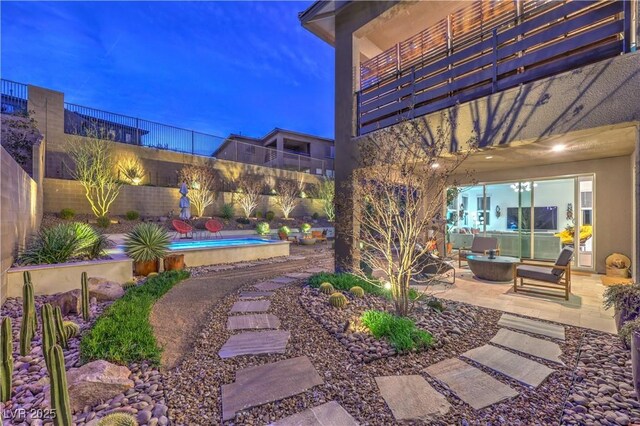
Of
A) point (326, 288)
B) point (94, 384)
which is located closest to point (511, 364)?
Result: point (326, 288)

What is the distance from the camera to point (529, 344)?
342cm

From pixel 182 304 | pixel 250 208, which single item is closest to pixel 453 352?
pixel 182 304

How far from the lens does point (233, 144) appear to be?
20922mm

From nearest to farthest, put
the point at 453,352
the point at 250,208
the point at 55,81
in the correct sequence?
the point at 453,352, the point at 250,208, the point at 55,81

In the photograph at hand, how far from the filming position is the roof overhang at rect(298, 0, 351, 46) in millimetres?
6434

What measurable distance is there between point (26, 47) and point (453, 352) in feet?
128

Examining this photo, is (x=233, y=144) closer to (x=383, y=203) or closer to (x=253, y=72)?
(x=383, y=203)

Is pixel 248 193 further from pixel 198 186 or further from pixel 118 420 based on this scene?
pixel 118 420

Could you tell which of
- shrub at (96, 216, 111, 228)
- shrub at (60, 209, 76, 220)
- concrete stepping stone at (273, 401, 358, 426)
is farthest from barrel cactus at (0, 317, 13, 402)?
shrub at (60, 209, 76, 220)

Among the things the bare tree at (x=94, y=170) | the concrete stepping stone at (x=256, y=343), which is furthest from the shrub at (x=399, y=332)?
the bare tree at (x=94, y=170)

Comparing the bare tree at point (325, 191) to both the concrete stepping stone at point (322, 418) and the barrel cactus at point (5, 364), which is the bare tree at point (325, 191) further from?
the barrel cactus at point (5, 364)

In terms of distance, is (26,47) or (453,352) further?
(26,47)

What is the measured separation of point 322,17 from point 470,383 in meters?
7.89

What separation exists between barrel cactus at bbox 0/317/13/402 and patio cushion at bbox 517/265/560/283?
7.68m
